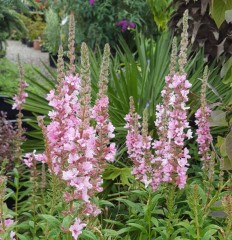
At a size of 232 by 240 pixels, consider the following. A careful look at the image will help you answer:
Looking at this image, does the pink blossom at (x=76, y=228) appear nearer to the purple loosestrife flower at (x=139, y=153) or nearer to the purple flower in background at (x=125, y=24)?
the purple loosestrife flower at (x=139, y=153)

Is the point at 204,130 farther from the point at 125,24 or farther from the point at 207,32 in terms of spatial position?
the point at 125,24

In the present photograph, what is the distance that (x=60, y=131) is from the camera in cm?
165

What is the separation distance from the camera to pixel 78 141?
1.42 metres

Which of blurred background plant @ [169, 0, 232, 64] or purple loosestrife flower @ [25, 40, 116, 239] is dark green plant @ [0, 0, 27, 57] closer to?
blurred background plant @ [169, 0, 232, 64]

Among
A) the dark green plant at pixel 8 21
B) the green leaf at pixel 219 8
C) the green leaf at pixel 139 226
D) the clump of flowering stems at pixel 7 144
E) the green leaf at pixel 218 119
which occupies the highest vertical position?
the dark green plant at pixel 8 21

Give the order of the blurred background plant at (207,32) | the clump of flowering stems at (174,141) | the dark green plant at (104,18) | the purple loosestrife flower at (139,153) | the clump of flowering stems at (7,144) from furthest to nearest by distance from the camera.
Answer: the dark green plant at (104,18) → the blurred background plant at (207,32) → the clump of flowering stems at (7,144) → the purple loosestrife flower at (139,153) → the clump of flowering stems at (174,141)

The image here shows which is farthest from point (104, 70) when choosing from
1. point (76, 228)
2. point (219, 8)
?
point (219, 8)

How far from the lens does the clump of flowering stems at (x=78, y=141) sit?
1430 millimetres

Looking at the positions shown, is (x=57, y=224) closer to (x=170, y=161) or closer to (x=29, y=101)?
(x=170, y=161)

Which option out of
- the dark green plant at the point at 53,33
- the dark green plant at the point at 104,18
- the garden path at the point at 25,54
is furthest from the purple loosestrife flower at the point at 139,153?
the garden path at the point at 25,54

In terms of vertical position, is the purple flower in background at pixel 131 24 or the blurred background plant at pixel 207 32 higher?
the purple flower in background at pixel 131 24

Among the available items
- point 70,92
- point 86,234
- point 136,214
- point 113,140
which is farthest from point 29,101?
point 86,234

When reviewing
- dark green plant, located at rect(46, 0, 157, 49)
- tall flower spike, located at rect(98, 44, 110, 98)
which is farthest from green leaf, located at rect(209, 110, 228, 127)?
dark green plant, located at rect(46, 0, 157, 49)

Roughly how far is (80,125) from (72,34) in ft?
1.22
